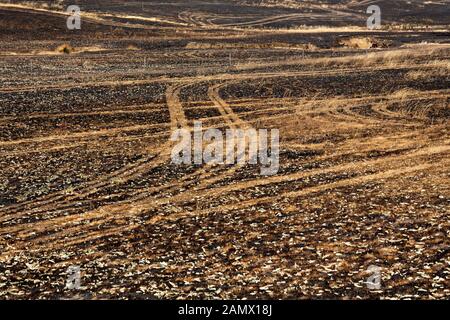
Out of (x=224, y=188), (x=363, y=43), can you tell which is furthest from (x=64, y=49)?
(x=224, y=188)

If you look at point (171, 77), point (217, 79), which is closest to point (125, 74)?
point (171, 77)

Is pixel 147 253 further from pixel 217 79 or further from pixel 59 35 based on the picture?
pixel 59 35

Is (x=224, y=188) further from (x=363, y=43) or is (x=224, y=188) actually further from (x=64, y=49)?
(x=363, y=43)

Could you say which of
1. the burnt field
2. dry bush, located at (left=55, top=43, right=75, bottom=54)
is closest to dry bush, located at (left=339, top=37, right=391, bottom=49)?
the burnt field

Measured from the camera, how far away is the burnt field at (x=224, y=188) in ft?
29.4

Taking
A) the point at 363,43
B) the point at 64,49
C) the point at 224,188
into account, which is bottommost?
the point at 224,188

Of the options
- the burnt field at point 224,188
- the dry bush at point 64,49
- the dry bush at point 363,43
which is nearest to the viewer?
the burnt field at point 224,188

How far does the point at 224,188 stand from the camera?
13281mm

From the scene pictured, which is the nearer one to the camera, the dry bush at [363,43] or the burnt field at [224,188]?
the burnt field at [224,188]

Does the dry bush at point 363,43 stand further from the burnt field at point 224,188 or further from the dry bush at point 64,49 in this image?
the dry bush at point 64,49

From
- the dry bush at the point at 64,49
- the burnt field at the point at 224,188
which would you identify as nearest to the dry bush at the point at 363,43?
the burnt field at the point at 224,188

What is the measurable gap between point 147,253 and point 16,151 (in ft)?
28.5

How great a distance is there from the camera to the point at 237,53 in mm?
47406

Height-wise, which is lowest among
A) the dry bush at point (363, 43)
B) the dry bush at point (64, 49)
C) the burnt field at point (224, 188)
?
the burnt field at point (224, 188)
